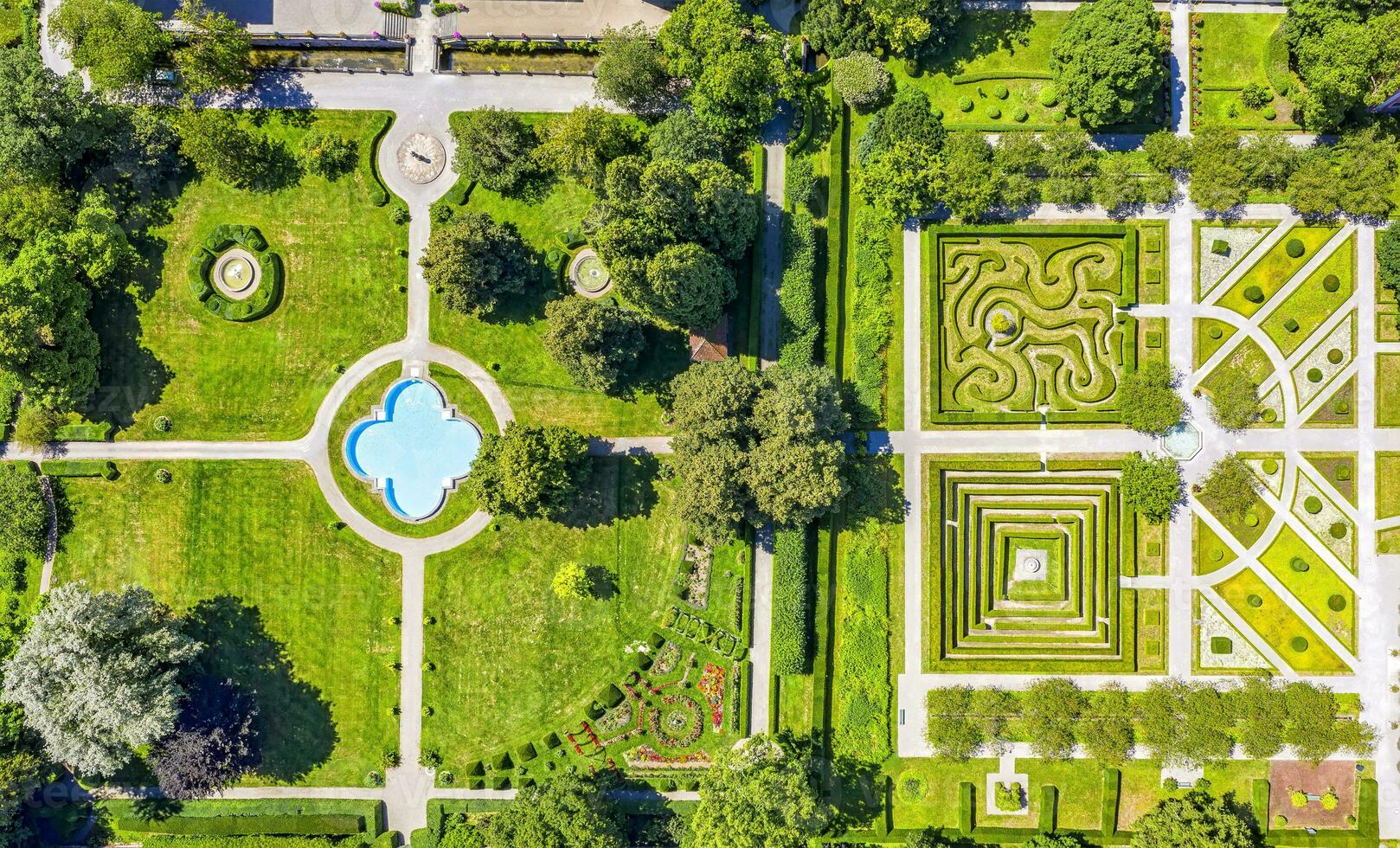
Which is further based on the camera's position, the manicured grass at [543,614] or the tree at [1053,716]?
the manicured grass at [543,614]

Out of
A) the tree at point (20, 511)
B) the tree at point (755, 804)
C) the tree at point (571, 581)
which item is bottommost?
the tree at point (755, 804)

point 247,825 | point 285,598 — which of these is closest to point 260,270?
point 285,598

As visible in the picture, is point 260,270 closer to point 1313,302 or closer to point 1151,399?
point 1151,399

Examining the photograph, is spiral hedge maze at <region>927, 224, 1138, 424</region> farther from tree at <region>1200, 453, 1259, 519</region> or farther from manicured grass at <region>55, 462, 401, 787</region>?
manicured grass at <region>55, 462, 401, 787</region>

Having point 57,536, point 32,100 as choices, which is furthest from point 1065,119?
point 57,536

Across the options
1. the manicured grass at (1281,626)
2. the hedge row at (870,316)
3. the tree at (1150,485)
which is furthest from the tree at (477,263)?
the manicured grass at (1281,626)

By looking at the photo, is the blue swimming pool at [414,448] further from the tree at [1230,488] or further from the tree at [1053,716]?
the tree at [1230,488]

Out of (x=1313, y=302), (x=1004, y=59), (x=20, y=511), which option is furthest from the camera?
(x=1004, y=59)
